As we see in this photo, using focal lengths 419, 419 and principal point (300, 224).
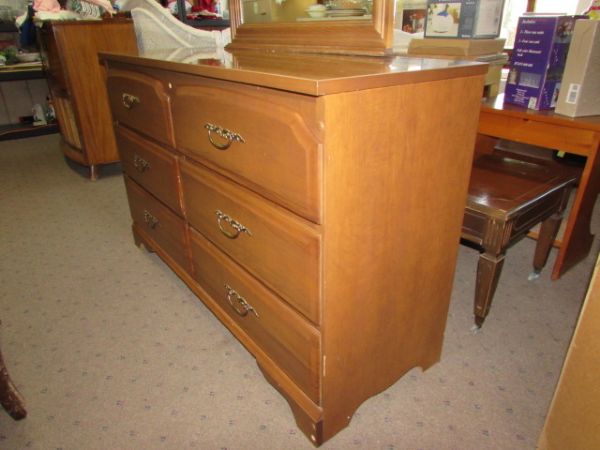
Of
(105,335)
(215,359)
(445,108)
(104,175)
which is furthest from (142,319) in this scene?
(104,175)

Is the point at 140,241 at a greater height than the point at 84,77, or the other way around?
the point at 84,77

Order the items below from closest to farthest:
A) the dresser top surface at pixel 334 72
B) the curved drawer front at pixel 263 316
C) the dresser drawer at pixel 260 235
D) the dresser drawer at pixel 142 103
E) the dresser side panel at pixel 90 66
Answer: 1. the dresser top surface at pixel 334 72
2. the dresser drawer at pixel 260 235
3. the curved drawer front at pixel 263 316
4. the dresser drawer at pixel 142 103
5. the dresser side panel at pixel 90 66

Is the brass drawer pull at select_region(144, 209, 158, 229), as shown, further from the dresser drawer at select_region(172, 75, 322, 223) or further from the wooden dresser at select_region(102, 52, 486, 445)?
the dresser drawer at select_region(172, 75, 322, 223)

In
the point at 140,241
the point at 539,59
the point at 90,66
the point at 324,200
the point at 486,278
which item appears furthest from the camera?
the point at 90,66

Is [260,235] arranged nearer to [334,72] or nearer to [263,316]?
[263,316]

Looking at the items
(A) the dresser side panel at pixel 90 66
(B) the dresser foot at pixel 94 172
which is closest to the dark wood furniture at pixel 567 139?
(A) the dresser side panel at pixel 90 66

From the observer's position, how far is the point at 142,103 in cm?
134

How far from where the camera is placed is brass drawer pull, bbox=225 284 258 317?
3.75 feet

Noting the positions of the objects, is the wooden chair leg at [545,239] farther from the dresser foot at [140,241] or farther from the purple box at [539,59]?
Result: the dresser foot at [140,241]

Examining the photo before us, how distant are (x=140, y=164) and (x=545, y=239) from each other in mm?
1585

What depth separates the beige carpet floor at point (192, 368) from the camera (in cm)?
110

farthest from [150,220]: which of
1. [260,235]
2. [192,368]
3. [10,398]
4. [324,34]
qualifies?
[324,34]

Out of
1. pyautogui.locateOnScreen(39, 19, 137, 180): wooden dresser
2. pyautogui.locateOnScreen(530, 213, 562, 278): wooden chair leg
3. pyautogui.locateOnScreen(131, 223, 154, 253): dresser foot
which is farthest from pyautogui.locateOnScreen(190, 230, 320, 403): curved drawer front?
pyautogui.locateOnScreen(39, 19, 137, 180): wooden dresser

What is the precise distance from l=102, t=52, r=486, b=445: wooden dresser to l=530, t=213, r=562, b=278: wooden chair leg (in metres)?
0.72
